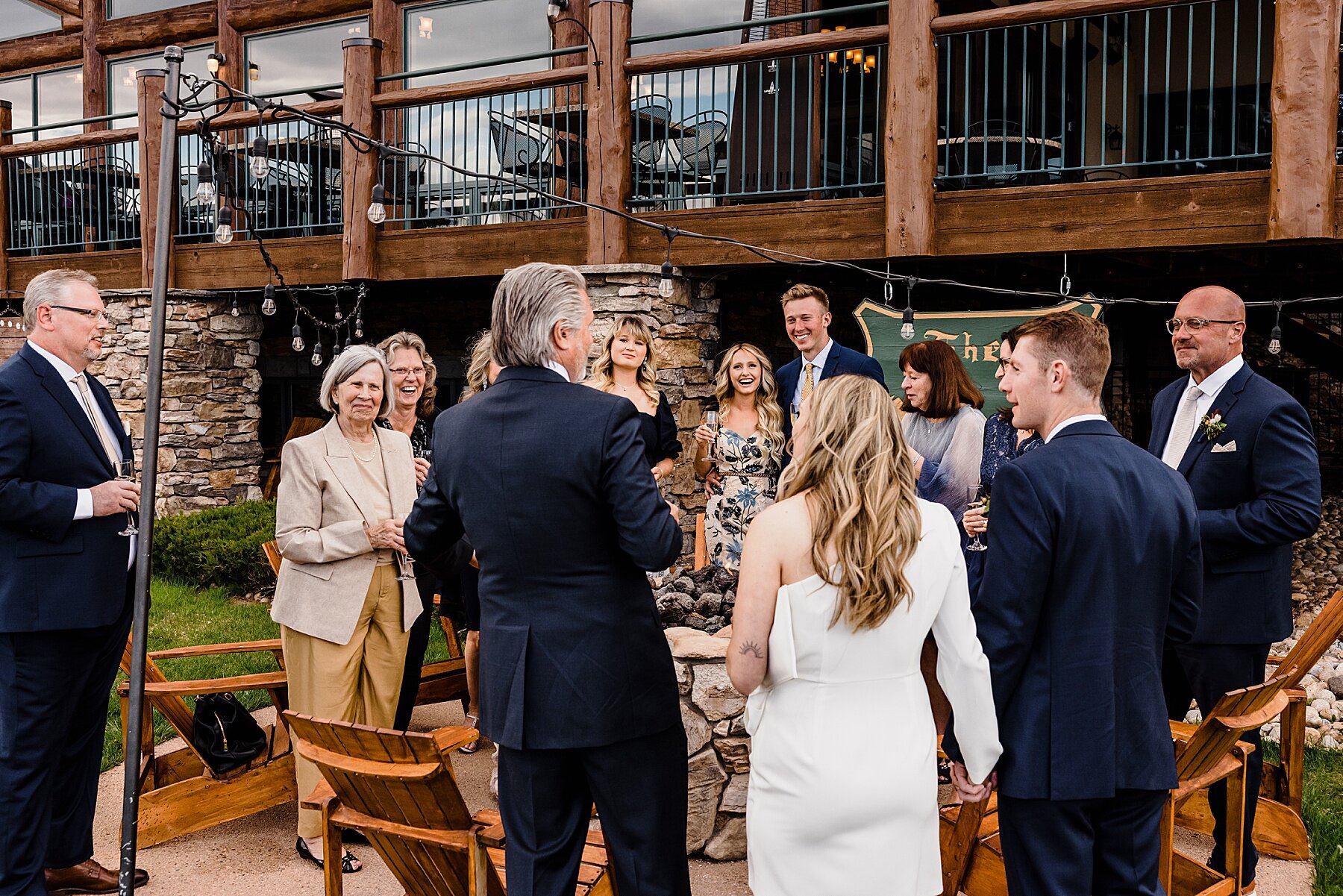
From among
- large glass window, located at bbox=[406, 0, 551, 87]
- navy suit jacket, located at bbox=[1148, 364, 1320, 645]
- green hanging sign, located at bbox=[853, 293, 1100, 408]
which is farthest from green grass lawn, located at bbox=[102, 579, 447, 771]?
large glass window, located at bbox=[406, 0, 551, 87]

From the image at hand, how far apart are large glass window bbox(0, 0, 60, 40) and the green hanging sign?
12601 mm

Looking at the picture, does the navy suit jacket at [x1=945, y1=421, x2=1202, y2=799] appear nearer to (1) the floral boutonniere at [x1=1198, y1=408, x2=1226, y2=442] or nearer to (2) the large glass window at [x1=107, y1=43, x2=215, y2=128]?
(1) the floral boutonniere at [x1=1198, y1=408, x2=1226, y2=442]

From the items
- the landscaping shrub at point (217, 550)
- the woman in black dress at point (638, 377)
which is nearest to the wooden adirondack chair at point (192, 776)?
the woman in black dress at point (638, 377)

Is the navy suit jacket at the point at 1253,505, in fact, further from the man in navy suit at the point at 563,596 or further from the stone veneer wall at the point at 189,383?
the stone veneer wall at the point at 189,383

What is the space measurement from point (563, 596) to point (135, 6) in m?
13.3

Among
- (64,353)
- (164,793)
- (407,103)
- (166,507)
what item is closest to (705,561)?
(164,793)

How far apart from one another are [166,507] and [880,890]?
9526 millimetres

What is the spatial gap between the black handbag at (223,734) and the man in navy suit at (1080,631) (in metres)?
2.93

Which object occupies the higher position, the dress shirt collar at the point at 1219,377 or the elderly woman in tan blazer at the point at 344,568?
the dress shirt collar at the point at 1219,377

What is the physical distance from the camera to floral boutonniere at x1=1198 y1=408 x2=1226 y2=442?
3.59 meters

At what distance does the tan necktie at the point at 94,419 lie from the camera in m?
3.66

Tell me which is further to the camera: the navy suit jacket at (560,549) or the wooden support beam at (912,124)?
the wooden support beam at (912,124)

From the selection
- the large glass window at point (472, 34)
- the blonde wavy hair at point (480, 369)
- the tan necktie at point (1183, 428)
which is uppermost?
the large glass window at point (472, 34)

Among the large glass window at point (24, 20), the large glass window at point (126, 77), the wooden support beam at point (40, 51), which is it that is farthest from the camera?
the large glass window at point (24, 20)
